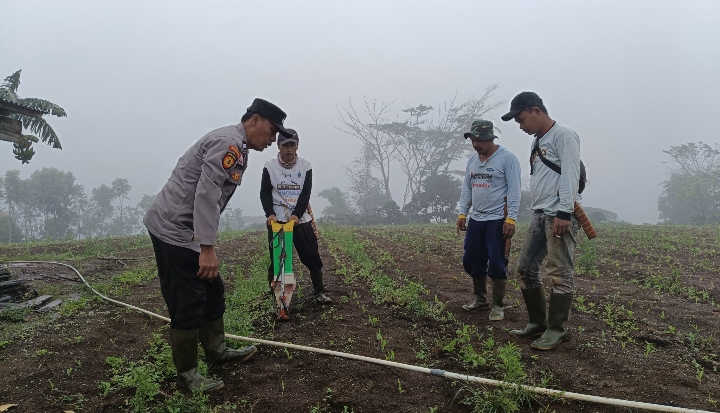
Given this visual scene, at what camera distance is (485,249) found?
14.1 feet

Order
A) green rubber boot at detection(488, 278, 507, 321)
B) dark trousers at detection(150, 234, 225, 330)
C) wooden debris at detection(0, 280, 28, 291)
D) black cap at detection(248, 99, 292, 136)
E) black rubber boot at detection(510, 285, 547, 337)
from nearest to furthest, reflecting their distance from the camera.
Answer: dark trousers at detection(150, 234, 225, 330)
black cap at detection(248, 99, 292, 136)
black rubber boot at detection(510, 285, 547, 337)
green rubber boot at detection(488, 278, 507, 321)
wooden debris at detection(0, 280, 28, 291)

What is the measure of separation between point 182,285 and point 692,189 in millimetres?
34301

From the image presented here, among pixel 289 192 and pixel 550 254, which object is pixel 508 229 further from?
pixel 289 192

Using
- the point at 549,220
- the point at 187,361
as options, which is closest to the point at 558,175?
the point at 549,220

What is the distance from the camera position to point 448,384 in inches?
108

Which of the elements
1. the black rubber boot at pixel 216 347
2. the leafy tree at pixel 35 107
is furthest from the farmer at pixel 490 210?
the leafy tree at pixel 35 107

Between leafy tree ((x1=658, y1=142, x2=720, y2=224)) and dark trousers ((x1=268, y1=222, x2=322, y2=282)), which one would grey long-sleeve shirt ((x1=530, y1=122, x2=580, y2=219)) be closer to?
dark trousers ((x1=268, y1=222, x2=322, y2=282))

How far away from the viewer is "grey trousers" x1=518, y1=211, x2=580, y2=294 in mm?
3328

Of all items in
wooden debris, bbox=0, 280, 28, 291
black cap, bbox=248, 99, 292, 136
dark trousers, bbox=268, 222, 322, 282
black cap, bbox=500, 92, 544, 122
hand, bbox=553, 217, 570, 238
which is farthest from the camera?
wooden debris, bbox=0, 280, 28, 291

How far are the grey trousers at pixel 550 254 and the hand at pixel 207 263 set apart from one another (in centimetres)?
240

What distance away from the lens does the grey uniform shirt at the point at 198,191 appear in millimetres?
2594

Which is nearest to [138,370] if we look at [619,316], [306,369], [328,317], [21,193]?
[306,369]

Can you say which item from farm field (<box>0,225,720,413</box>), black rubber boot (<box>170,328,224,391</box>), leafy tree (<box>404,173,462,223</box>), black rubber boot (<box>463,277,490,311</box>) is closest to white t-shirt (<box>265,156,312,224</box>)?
farm field (<box>0,225,720,413</box>)

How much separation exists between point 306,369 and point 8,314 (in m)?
3.49
